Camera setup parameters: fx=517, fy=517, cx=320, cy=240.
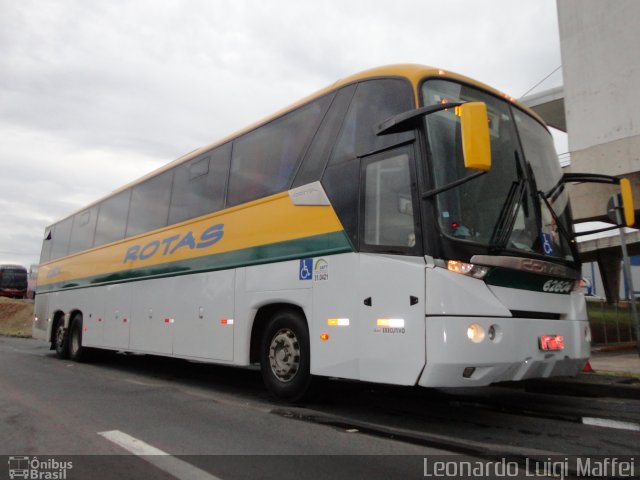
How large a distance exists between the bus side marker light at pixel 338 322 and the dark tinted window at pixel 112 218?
6.83m

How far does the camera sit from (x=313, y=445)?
450 centimetres

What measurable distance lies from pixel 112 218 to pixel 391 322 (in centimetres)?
855

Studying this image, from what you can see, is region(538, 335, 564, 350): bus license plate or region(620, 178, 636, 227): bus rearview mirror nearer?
region(538, 335, 564, 350): bus license plate

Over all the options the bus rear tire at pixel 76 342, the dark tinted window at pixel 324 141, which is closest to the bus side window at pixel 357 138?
the dark tinted window at pixel 324 141

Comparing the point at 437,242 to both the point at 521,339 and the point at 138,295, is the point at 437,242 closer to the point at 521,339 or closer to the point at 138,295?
the point at 521,339

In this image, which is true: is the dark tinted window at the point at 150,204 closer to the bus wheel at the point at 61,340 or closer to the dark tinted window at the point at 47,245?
the bus wheel at the point at 61,340

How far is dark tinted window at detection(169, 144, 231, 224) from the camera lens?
7.87 meters

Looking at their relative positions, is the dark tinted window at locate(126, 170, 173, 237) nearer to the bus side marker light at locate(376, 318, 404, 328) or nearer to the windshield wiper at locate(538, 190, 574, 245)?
the bus side marker light at locate(376, 318, 404, 328)

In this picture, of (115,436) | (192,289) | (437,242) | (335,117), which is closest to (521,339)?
(437,242)

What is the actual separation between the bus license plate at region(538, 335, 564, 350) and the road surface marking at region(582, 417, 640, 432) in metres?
0.85

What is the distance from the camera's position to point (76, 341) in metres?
12.4

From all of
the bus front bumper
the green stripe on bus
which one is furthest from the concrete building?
the green stripe on bus

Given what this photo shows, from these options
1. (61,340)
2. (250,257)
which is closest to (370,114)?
(250,257)

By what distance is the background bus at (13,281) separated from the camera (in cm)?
4328
